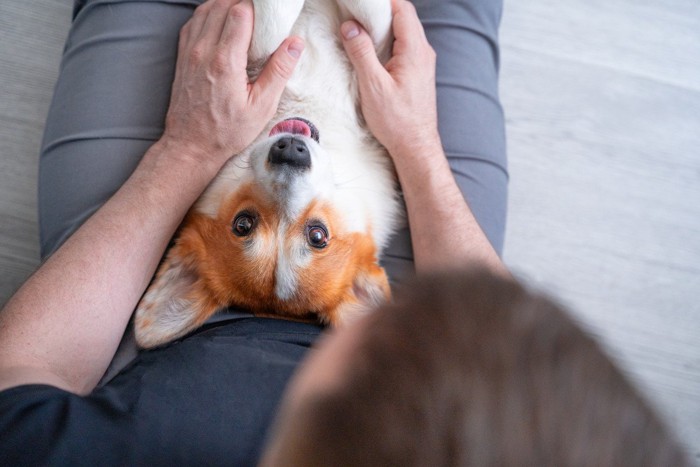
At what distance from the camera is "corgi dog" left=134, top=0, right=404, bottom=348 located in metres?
1.39

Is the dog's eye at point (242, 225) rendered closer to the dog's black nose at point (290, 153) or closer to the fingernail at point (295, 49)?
the dog's black nose at point (290, 153)

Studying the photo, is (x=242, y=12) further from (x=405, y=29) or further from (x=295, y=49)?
(x=405, y=29)

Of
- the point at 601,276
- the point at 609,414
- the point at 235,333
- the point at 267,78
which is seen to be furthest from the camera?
the point at 601,276

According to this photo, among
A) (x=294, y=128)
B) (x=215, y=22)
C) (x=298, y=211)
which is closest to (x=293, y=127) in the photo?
(x=294, y=128)

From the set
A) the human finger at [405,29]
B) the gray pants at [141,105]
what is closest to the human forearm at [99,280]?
the gray pants at [141,105]

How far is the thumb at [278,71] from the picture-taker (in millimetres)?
1413

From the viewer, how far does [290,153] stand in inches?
54.1

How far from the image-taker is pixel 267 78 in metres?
1.42

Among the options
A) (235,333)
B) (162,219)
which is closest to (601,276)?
(235,333)

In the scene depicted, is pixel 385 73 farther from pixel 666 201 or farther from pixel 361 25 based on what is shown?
pixel 666 201

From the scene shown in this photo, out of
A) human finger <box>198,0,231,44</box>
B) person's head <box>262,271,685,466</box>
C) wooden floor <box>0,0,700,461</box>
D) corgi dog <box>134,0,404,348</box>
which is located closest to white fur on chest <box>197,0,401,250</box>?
corgi dog <box>134,0,404,348</box>

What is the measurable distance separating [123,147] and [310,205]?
530mm

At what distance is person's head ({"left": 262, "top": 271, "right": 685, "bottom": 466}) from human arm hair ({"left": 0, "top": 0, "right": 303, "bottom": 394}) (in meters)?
0.77

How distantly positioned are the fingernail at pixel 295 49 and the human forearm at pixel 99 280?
1.27 feet
